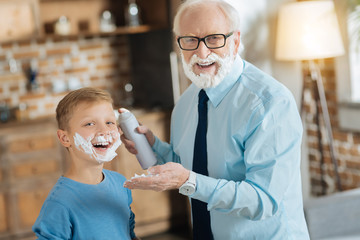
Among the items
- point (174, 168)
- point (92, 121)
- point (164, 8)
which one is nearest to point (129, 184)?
point (174, 168)

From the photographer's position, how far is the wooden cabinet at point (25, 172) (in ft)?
13.2

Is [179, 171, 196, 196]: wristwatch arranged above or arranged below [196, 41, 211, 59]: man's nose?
below

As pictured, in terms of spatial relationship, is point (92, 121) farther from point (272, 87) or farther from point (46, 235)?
point (272, 87)

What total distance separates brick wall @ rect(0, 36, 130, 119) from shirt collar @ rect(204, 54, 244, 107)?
2967mm

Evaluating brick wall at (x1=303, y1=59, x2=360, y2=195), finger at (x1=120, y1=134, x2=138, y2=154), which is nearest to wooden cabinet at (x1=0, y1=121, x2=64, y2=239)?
brick wall at (x1=303, y1=59, x2=360, y2=195)

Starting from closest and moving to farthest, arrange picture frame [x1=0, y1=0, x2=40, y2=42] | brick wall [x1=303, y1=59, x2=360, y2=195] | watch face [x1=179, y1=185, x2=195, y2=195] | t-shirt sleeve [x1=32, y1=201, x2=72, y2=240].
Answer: t-shirt sleeve [x1=32, y1=201, x2=72, y2=240], watch face [x1=179, y1=185, x2=195, y2=195], brick wall [x1=303, y1=59, x2=360, y2=195], picture frame [x1=0, y1=0, x2=40, y2=42]

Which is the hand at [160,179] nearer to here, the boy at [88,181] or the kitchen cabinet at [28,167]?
the boy at [88,181]

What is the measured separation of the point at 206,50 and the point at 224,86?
0.17 m

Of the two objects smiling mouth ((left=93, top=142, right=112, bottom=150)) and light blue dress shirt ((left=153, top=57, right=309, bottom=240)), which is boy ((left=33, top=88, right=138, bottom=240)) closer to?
smiling mouth ((left=93, top=142, right=112, bottom=150))

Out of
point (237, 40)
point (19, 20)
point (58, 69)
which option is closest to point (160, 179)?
point (237, 40)

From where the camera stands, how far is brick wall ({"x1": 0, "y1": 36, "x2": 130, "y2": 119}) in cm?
459

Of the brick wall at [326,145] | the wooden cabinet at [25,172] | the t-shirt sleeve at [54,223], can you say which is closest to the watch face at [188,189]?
the t-shirt sleeve at [54,223]

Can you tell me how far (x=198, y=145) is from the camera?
1797 mm

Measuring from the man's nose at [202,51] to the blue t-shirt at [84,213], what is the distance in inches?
19.3
